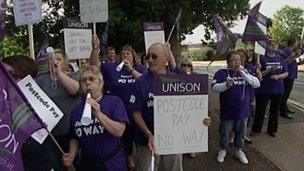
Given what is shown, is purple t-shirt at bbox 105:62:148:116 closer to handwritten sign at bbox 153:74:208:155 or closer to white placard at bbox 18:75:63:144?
handwritten sign at bbox 153:74:208:155

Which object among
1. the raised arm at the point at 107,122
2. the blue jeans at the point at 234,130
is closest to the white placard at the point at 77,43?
the blue jeans at the point at 234,130

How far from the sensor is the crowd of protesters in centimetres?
373

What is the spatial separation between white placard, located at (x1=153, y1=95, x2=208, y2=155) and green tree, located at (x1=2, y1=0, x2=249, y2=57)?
706cm

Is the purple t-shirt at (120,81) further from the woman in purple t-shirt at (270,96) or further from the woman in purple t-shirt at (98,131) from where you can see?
the woman in purple t-shirt at (270,96)

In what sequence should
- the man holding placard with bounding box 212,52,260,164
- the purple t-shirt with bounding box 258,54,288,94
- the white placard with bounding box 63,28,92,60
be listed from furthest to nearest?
the purple t-shirt with bounding box 258,54,288,94, the white placard with bounding box 63,28,92,60, the man holding placard with bounding box 212,52,260,164

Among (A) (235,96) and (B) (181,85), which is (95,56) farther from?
(A) (235,96)

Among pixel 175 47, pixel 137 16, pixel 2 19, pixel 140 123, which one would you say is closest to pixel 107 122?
pixel 140 123

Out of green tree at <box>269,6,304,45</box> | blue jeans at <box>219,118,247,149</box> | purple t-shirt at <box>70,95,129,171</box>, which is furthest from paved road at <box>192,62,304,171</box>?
green tree at <box>269,6,304,45</box>

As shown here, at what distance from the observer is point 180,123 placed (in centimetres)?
418

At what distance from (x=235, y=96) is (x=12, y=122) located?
4.06m

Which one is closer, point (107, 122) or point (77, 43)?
point (107, 122)

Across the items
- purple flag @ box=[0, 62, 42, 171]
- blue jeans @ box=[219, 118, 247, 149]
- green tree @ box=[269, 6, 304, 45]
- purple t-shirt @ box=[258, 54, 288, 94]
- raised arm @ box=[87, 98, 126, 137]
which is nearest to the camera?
purple flag @ box=[0, 62, 42, 171]

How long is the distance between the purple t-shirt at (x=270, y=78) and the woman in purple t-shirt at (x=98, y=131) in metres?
4.70

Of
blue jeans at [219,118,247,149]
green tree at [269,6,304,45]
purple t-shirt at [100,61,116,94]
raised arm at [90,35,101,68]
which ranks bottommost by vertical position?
blue jeans at [219,118,247,149]
